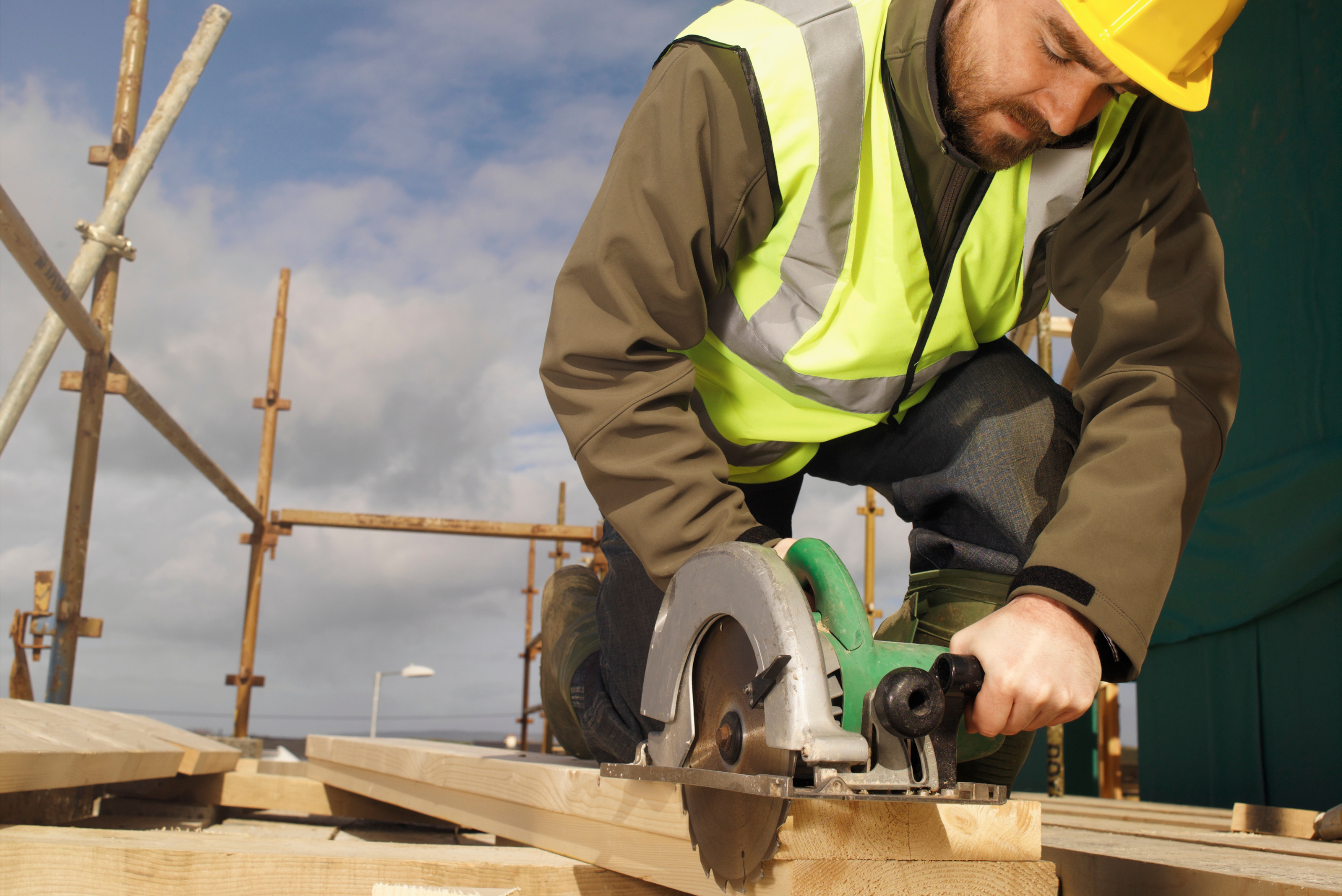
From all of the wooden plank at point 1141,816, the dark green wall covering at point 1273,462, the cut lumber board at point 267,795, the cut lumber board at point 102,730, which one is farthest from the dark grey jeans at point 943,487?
the dark green wall covering at point 1273,462

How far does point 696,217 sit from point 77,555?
3966mm

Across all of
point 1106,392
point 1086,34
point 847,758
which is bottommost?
point 847,758

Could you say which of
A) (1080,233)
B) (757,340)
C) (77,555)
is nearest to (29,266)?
(77,555)

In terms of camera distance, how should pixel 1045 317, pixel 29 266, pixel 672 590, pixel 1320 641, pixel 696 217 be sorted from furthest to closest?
pixel 1045 317
pixel 29 266
pixel 1320 641
pixel 696 217
pixel 672 590

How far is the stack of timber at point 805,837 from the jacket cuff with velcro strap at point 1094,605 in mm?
205

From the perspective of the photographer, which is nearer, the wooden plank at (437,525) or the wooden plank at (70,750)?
the wooden plank at (70,750)

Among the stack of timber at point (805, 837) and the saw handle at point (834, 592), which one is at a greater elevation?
the saw handle at point (834, 592)

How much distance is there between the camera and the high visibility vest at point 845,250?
1.31 m

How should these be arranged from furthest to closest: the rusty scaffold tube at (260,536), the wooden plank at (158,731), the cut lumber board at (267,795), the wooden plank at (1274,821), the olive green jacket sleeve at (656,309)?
the rusty scaffold tube at (260,536), the cut lumber board at (267,795), the wooden plank at (158,731), the wooden plank at (1274,821), the olive green jacket sleeve at (656,309)

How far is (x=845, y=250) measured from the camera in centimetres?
138

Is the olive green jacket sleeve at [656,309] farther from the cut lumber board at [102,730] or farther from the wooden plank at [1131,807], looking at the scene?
the wooden plank at [1131,807]

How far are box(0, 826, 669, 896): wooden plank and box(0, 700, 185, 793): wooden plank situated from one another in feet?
1.50

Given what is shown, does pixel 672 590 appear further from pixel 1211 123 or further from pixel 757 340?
pixel 1211 123

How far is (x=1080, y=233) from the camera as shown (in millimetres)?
1446
